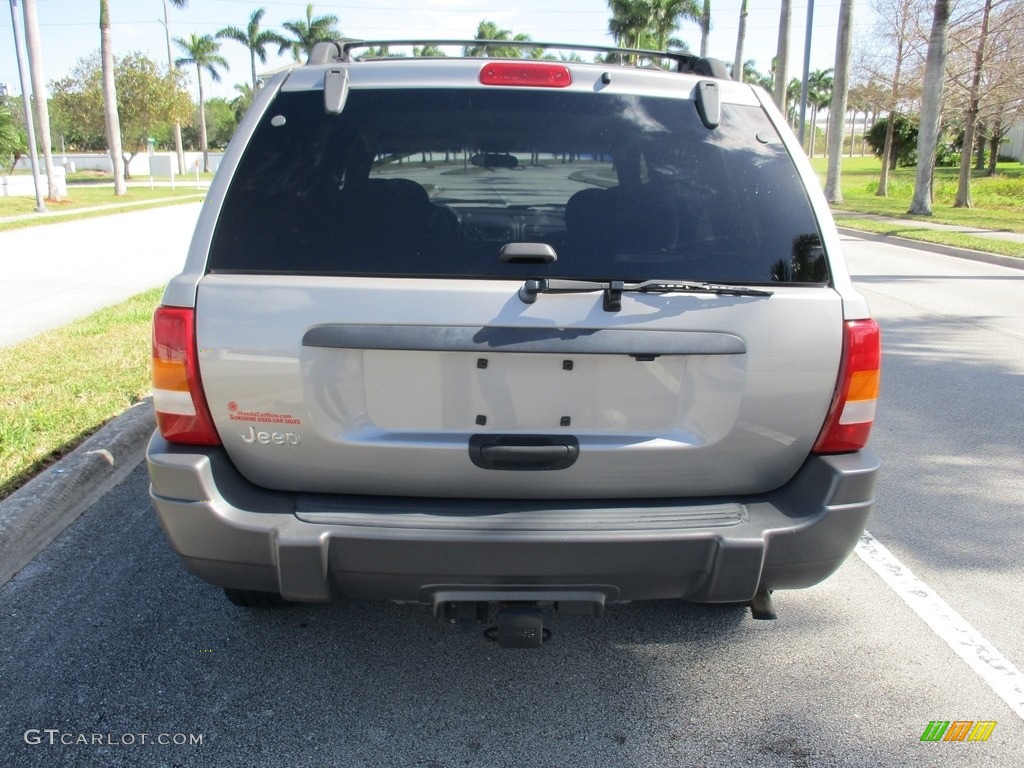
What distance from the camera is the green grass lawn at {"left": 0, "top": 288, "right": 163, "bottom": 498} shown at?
4.98 meters

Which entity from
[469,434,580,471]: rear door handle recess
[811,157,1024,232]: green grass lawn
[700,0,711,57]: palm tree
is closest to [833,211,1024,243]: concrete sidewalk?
[811,157,1024,232]: green grass lawn

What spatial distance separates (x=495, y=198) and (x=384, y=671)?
1.87 m

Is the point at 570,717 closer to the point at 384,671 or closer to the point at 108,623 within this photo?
the point at 384,671

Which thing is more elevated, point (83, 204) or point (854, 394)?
point (854, 394)

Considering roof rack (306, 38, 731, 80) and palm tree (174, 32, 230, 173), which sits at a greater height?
palm tree (174, 32, 230, 173)

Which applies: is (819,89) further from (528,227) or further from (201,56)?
(528,227)

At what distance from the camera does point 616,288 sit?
247cm

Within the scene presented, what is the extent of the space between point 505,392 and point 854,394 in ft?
3.43

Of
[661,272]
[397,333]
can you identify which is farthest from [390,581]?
[661,272]

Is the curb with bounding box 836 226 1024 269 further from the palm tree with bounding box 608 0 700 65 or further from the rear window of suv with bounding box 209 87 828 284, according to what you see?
the palm tree with bounding box 608 0 700 65

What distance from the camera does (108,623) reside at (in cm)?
341

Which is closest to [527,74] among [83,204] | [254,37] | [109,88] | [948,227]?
[948,227]

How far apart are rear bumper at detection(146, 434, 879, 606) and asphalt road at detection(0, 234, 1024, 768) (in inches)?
20.4

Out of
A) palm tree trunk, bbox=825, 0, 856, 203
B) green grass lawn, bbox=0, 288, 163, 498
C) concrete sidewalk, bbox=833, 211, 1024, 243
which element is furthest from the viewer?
palm tree trunk, bbox=825, 0, 856, 203
